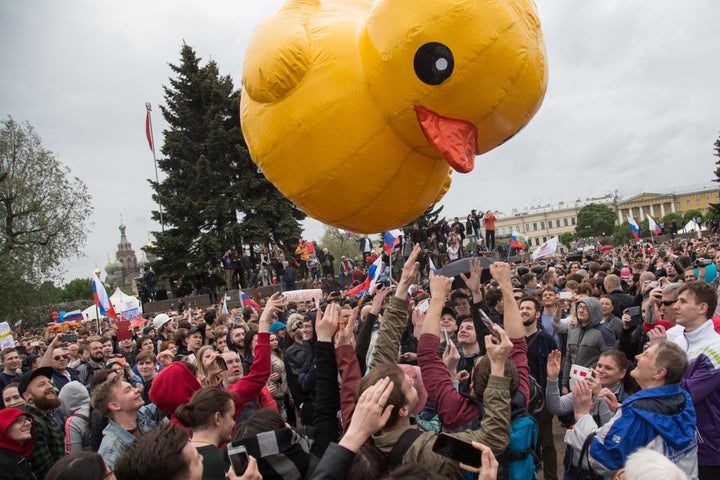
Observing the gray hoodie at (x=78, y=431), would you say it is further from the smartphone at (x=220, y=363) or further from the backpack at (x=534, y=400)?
the backpack at (x=534, y=400)

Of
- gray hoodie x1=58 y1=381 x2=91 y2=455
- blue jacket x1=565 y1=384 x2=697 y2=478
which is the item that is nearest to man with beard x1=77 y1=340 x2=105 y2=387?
gray hoodie x1=58 y1=381 x2=91 y2=455

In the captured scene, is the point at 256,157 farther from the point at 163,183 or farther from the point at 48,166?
the point at 48,166

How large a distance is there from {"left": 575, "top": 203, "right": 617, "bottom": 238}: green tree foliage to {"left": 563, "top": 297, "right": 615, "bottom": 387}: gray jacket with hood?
9883 cm

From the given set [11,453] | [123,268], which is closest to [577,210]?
[123,268]

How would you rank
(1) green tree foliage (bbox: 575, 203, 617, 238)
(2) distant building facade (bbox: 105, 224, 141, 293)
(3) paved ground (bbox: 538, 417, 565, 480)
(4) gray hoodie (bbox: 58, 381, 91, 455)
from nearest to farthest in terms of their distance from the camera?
(4) gray hoodie (bbox: 58, 381, 91, 455)
(3) paved ground (bbox: 538, 417, 565, 480)
(1) green tree foliage (bbox: 575, 203, 617, 238)
(2) distant building facade (bbox: 105, 224, 141, 293)

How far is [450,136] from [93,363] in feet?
22.4

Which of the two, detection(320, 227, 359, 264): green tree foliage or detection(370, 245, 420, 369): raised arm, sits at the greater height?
detection(320, 227, 359, 264): green tree foliage

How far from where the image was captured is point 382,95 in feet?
11.7

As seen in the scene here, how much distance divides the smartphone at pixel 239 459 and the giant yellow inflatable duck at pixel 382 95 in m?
1.92

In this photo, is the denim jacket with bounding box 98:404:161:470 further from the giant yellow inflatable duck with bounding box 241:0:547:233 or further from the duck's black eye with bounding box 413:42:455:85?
the duck's black eye with bounding box 413:42:455:85

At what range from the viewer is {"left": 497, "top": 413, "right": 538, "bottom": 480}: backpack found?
3.08 m

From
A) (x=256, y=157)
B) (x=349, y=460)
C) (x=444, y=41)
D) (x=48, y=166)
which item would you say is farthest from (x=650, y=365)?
(x=48, y=166)

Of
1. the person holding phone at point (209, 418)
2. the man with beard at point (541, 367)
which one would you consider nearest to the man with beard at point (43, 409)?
the person holding phone at point (209, 418)

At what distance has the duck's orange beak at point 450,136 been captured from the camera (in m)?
3.40
